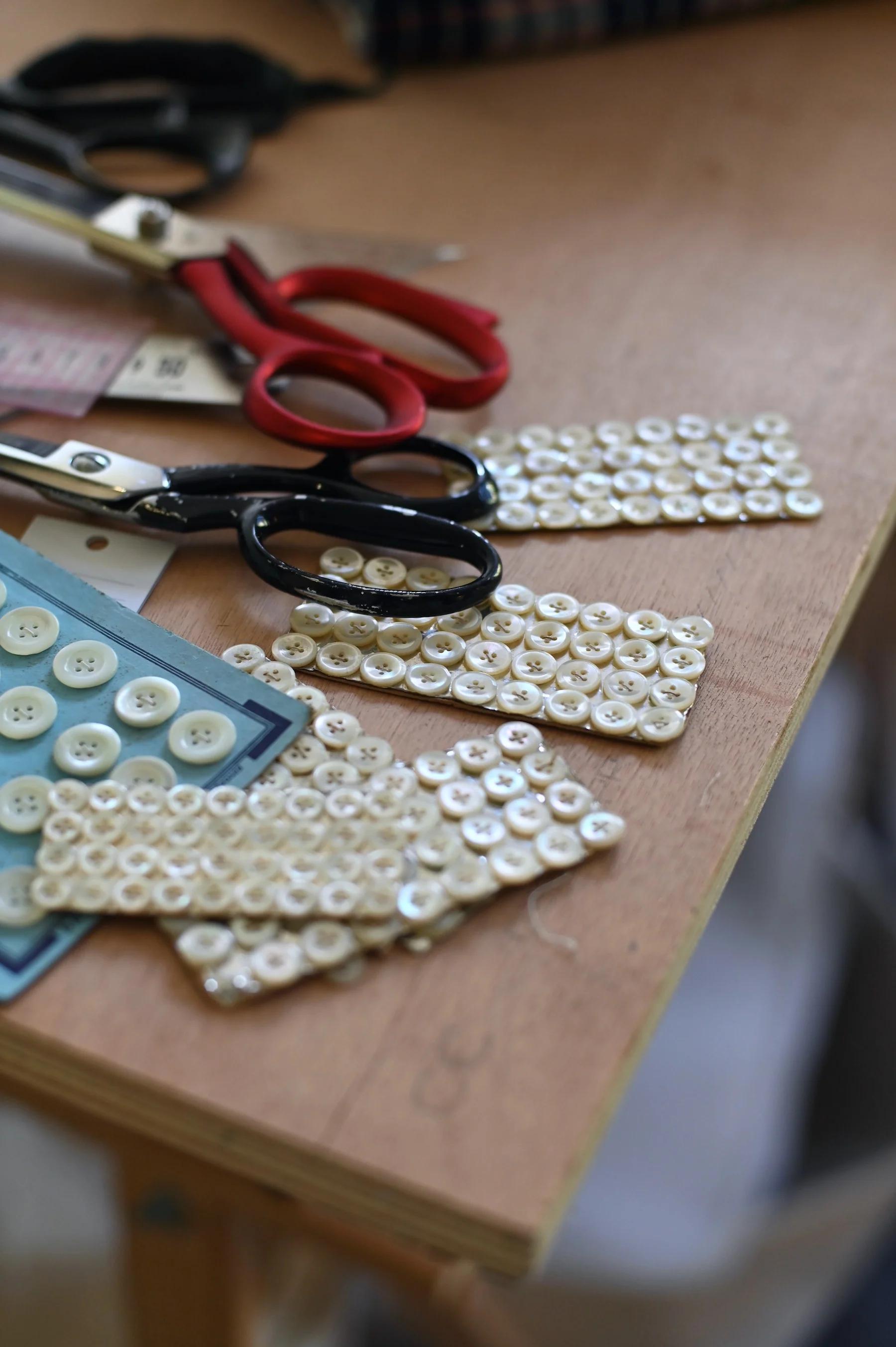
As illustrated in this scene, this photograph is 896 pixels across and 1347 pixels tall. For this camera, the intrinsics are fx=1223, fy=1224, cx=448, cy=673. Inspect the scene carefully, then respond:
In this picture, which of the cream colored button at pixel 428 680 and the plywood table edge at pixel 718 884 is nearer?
the plywood table edge at pixel 718 884

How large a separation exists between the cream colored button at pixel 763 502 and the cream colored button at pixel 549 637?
0.37 feet

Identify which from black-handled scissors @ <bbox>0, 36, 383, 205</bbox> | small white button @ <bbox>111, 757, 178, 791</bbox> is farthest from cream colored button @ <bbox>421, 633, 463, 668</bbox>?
black-handled scissors @ <bbox>0, 36, 383, 205</bbox>

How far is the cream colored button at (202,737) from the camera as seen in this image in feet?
1.30

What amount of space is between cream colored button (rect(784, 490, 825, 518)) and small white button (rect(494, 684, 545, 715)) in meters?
0.15

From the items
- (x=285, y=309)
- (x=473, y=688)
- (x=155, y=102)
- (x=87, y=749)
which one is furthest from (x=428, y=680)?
(x=155, y=102)

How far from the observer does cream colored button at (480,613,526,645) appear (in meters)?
0.45

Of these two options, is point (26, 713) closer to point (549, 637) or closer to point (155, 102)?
point (549, 637)

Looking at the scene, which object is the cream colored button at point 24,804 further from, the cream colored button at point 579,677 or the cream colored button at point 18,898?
the cream colored button at point 579,677

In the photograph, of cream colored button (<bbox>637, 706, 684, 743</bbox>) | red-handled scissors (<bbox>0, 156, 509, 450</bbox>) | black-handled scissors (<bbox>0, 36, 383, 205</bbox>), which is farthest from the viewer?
black-handled scissors (<bbox>0, 36, 383, 205</bbox>)

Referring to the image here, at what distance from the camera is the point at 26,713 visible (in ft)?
1.33

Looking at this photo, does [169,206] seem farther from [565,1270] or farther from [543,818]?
[565,1270]

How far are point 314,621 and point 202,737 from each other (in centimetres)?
7

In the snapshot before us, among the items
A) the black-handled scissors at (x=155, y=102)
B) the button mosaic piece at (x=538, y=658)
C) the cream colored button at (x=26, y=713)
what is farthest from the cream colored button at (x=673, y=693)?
the black-handled scissors at (x=155, y=102)

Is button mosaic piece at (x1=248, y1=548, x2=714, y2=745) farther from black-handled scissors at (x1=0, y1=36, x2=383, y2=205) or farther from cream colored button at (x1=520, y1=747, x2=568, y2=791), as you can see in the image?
black-handled scissors at (x1=0, y1=36, x2=383, y2=205)
